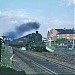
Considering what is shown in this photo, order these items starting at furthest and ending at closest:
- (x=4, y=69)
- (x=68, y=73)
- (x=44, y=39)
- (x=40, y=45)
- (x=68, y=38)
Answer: (x=68, y=38) < (x=44, y=39) < (x=40, y=45) < (x=68, y=73) < (x=4, y=69)

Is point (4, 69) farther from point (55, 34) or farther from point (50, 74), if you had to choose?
point (55, 34)

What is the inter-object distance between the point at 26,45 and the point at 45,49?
5.57 m

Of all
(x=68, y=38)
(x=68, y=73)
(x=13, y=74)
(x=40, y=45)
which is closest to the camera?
(x=13, y=74)

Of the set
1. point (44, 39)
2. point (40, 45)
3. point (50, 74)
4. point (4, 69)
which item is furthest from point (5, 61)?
point (44, 39)

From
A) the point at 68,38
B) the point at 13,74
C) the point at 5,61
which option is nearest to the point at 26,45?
the point at 68,38

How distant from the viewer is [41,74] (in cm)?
1758

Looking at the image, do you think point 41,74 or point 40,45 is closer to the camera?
point 41,74

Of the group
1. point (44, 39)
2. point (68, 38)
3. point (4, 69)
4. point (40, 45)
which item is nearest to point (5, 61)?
point (4, 69)

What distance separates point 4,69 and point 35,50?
144 ft

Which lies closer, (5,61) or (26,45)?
(5,61)

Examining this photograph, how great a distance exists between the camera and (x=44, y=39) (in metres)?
61.8

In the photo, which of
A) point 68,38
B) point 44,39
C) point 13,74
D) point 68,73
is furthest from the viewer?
point 68,38

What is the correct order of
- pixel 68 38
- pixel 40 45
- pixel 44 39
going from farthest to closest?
pixel 68 38, pixel 44 39, pixel 40 45

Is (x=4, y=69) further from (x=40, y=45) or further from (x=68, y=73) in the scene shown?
(x=40, y=45)
